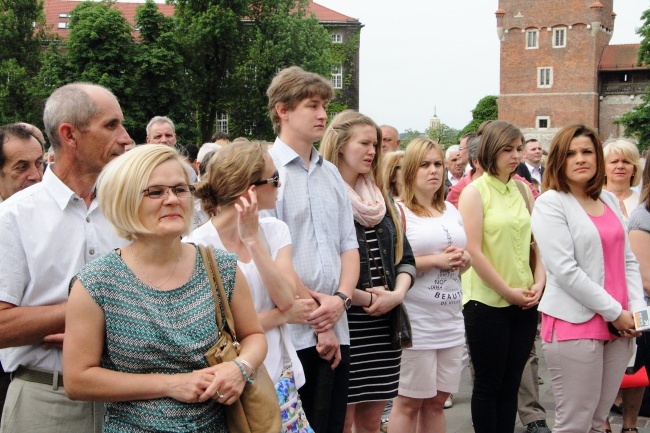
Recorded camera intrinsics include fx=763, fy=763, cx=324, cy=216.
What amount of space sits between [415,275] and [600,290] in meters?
1.11

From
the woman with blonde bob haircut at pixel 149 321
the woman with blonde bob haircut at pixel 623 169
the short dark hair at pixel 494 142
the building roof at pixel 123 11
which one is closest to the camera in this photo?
the woman with blonde bob haircut at pixel 149 321

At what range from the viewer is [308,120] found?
4117mm

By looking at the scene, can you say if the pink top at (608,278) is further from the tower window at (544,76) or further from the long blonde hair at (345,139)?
the tower window at (544,76)

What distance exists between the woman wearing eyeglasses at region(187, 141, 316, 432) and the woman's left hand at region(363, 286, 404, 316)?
2.94 ft

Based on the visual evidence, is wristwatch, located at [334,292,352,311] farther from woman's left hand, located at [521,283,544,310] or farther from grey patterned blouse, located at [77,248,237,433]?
woman's left hand, located at [521,283,544,310]

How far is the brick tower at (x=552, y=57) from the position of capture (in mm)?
65875

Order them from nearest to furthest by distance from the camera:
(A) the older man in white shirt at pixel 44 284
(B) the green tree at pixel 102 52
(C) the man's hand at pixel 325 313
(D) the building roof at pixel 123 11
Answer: (A) the older man in white shirt at pixel 44 284
(C) the man's hand at pixel 325 313
(B) the green tree at pixel 102 52
(D) the building roof at pixel 123 11

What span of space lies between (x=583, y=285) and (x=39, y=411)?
3.14 meters

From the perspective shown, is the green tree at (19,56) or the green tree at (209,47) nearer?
the green tree at (209,47)

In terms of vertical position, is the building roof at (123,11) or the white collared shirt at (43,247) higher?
the building roof at (123,11)

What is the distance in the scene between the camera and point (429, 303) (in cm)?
507

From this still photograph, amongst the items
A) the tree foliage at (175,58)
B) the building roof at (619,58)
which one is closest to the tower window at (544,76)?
the building roof at (619,58)

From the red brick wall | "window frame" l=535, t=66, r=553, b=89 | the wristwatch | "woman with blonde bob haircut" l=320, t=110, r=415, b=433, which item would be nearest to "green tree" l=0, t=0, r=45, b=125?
the red brick wall

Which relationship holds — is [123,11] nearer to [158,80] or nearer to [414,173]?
[158,80]
